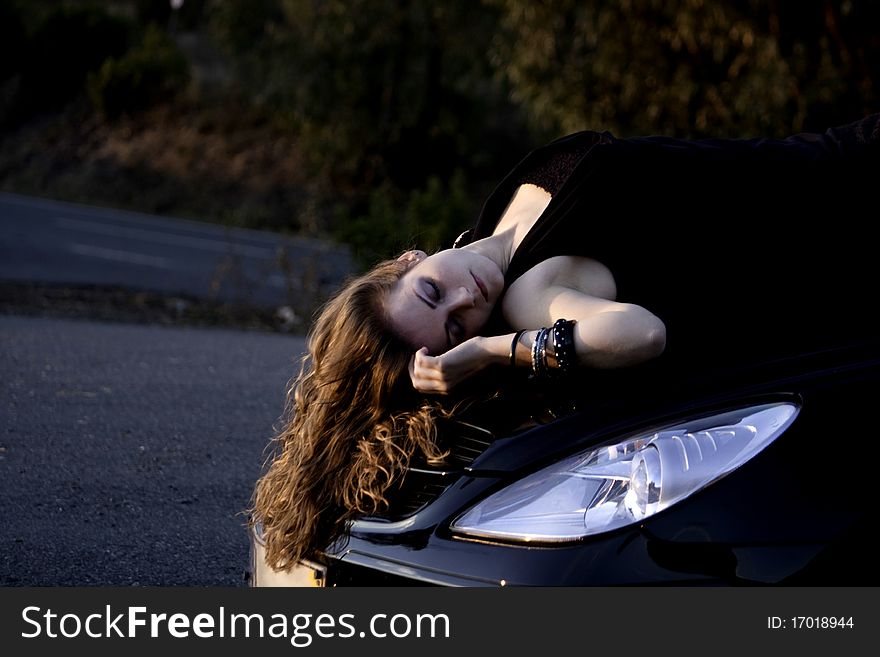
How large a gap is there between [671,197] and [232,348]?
4813 mm

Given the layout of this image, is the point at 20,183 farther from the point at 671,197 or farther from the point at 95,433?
the point at 671,197

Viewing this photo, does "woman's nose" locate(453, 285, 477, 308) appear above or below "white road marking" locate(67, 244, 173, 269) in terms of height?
below

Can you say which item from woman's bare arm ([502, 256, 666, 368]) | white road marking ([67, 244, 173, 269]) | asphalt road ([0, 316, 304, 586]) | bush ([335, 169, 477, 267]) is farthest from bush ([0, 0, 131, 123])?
woman's bare arm ([502, 256, 666, 368])

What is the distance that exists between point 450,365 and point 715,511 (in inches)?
30.4

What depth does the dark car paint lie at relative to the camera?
5.64 feet

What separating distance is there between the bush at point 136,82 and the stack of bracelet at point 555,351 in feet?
87.7

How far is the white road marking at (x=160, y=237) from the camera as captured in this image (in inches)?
586

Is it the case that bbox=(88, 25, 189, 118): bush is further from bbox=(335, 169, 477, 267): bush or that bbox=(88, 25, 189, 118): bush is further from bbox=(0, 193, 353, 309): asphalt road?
bbox=(335, 169, 477, 267): bush

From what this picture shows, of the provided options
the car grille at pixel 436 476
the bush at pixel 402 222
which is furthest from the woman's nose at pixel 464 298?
the bush at pixel 402 222

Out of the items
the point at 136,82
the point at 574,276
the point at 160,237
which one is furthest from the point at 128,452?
the point at 136,82

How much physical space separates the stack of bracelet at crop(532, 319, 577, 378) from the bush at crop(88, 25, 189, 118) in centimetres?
2673

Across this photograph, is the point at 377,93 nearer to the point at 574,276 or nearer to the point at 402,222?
the point at 402,222

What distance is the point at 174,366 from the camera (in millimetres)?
6246

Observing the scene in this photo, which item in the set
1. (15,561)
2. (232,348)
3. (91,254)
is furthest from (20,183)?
(15,561)
